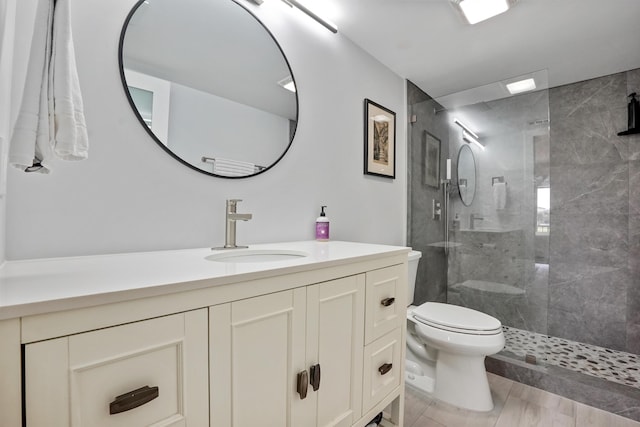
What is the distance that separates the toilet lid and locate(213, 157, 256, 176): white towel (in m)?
1.32

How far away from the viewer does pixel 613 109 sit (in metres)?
2.27

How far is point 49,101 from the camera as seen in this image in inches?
21.8

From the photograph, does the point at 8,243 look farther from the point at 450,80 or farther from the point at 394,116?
the point at 450,80

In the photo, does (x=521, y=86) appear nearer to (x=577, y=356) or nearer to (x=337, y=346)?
(x=577, y=356)

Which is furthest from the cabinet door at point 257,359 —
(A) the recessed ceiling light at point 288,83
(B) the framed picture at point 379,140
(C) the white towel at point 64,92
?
(B) the framed picture at point 379,140

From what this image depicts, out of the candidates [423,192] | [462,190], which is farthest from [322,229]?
[462,190]

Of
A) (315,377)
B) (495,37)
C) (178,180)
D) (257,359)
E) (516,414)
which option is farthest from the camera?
(495,37)

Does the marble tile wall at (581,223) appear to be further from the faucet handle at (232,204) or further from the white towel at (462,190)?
the faucet handle at (232,204)

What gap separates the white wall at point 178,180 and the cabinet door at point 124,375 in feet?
1.71

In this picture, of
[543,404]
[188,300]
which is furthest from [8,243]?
[543,404]

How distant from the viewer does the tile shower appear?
216cm

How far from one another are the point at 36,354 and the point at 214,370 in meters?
0.32

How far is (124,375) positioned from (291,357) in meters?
0.41

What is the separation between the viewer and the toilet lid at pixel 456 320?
1.58 m
